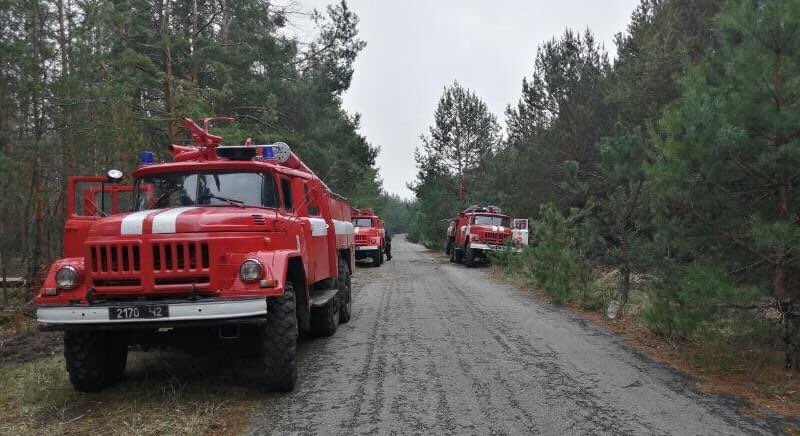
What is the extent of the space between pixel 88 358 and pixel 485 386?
12.3ft

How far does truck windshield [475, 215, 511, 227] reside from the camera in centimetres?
2212

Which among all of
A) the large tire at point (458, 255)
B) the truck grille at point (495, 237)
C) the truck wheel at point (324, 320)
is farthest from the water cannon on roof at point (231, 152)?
the large tire at point (458, 255)

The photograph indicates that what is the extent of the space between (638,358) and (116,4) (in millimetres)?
14134

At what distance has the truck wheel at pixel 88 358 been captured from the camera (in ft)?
16.6

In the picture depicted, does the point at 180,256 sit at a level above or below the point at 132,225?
below

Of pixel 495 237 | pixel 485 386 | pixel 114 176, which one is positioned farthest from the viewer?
pixel 495 237

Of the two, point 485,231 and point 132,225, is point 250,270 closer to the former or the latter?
point 132,225

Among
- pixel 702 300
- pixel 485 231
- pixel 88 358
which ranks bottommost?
pixel 88 358

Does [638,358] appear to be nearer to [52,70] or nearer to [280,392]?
[280,392]

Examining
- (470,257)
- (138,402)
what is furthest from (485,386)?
(470,257)

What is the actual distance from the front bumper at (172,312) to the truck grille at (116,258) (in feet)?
1.08

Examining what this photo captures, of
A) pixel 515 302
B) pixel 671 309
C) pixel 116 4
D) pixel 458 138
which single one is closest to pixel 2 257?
pixel 116 4

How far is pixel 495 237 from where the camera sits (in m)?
21.6

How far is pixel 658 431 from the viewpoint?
4.18 metres
